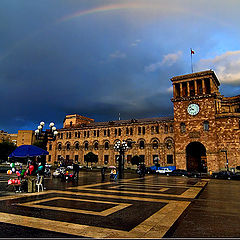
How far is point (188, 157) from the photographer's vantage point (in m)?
42.5

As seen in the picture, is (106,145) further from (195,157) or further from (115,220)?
(115,220)

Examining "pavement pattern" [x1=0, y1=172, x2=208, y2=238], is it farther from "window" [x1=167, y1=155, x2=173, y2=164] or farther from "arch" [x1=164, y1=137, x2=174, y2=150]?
"arch" [x1=164, y1=137, x2=174, y2=150]

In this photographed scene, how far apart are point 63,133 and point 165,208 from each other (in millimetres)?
56200

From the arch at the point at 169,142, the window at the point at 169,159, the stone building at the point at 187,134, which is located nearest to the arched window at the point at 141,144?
the stone building at the point at 187,134

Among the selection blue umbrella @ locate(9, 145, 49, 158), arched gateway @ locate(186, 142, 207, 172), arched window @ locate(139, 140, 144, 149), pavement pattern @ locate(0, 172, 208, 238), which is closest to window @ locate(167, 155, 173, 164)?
arched gateway @ locate(186, 142, 207, 172)

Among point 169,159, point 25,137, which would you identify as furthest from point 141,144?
point 25,137

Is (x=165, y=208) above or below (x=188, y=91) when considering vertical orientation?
below

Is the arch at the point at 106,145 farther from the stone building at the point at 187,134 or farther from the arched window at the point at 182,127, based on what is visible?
the arched window at the point at 182,127

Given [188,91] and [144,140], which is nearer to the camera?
[188,91]

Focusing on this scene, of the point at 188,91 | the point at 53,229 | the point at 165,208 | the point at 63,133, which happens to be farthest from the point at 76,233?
the point at 63,133

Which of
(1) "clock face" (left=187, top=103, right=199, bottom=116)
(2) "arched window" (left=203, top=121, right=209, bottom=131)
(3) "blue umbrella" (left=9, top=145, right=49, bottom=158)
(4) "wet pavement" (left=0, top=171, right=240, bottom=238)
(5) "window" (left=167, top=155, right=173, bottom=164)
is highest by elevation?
(1) "clock face" (left=187, top=103, right=199, bottom=116)

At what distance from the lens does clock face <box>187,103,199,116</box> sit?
41.5 meters

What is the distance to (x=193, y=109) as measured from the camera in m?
41.9

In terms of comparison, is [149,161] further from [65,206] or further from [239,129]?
[65,206]
